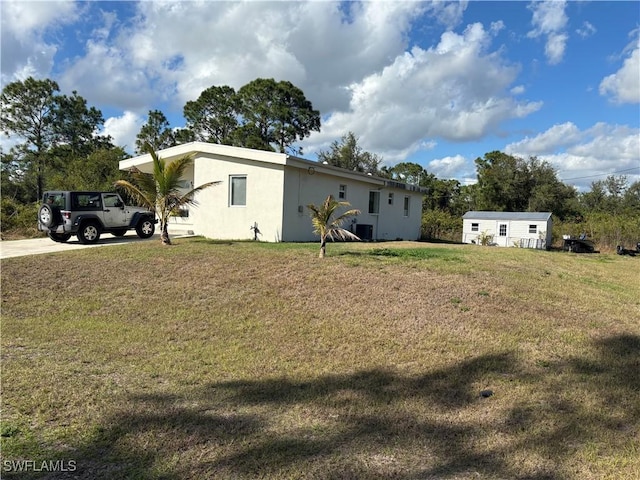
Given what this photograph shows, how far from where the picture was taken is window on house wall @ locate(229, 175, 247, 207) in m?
14.0

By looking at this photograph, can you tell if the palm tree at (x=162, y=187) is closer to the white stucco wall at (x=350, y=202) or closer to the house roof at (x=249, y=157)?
the house roof at (x=249, y=157)

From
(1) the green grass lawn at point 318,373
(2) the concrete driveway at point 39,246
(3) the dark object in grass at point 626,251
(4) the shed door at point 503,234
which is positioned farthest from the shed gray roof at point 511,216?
(2) the concrete driveway at point 39,246

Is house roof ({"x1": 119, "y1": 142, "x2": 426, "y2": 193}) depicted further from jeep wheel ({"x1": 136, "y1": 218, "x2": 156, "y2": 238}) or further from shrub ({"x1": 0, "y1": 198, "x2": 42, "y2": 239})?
shrub ({"x1": 0, "y1": 198, "x2": 42, "y2": 239})

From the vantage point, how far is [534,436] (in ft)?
10.6

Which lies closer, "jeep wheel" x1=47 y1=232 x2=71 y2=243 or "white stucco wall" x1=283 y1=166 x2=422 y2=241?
"jeep wheel" x1=47 y1=232 x2=71 y2=243

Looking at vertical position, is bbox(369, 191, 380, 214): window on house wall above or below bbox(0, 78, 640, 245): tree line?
below

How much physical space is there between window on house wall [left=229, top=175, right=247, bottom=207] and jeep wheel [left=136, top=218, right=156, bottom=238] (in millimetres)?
2989

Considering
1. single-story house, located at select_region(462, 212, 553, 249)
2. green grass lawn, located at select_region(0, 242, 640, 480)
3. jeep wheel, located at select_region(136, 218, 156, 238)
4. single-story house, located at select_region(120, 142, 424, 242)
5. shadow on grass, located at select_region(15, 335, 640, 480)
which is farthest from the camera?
single-story house, located at select_region(462, 212, 553, 249)

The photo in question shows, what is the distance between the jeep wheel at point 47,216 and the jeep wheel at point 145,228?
2.51m

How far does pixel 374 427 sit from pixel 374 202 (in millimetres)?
15526

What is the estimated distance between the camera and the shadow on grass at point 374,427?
2807 mm

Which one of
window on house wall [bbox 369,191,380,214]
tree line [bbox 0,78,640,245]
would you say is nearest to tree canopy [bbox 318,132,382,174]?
tree line [bbox 0,78,640,245]

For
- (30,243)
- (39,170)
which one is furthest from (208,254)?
(39,170)

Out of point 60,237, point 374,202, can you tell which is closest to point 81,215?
point 60,237
